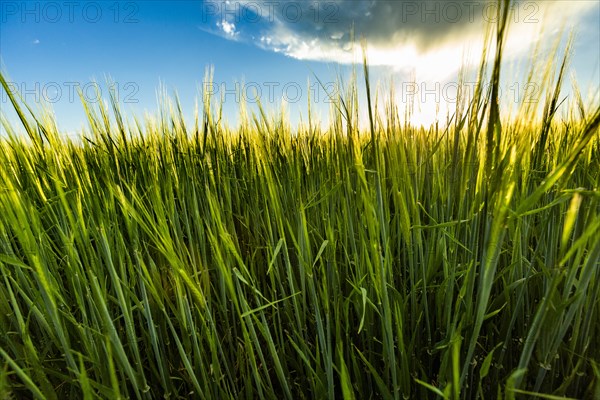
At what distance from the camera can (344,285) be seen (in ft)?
2.84

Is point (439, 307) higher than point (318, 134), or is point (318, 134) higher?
point (318, 134)

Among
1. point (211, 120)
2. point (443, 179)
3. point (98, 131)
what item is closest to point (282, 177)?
point (211, 120)

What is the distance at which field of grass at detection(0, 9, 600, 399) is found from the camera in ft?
1.50

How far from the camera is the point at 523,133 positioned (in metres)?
0.48

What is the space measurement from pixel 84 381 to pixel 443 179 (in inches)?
31.2

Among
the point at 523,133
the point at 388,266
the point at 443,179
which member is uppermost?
the point at 523,133

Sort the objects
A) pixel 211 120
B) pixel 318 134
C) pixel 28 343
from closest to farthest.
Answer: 1. pixel 28 343
2. pixel 211 120
3. pixel 318 134

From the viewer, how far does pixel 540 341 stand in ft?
1.57

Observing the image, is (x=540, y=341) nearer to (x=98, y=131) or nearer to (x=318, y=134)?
(x=318, y=134)

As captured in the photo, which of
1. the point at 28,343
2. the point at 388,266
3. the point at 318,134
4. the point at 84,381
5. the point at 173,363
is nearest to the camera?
the point at 84,381

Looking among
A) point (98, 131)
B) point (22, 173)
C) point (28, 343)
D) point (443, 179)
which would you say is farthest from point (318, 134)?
point (22, 173)

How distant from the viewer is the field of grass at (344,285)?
456 mm

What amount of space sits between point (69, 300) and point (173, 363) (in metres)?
0.30

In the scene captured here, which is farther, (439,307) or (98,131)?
(98,131)
